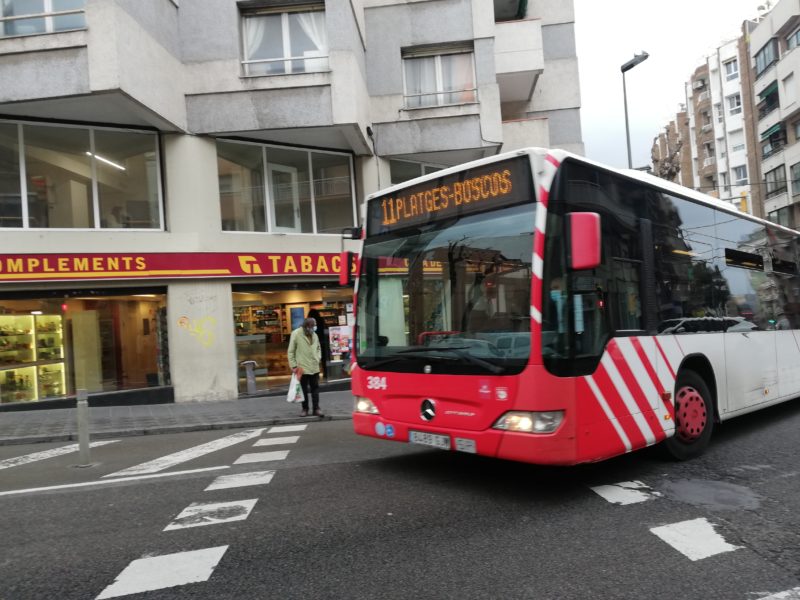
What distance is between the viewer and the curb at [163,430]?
9438 millimetres

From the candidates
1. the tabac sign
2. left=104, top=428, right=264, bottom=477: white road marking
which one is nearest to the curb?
left=104, top=428, right=264, bottom=477: white road marking

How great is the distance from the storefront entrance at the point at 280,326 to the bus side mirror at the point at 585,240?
1077 cm

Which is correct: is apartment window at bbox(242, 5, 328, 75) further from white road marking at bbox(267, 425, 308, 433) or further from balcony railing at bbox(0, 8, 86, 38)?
white road marking at bbox(267, 425, 308, 433)

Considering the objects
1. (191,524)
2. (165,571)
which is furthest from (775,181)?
(165,571)

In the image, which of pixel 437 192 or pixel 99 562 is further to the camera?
pixel 437 192

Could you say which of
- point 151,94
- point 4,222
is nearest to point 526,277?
point 151,94

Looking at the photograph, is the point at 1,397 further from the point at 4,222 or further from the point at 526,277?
the point at 526,277

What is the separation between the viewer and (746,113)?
46.9 m

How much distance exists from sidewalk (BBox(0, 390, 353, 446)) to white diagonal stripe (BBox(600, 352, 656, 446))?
20.3 feet

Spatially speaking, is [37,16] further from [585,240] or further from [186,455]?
[585,240]

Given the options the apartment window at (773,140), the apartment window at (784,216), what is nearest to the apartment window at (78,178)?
the apartment window at (784,216)

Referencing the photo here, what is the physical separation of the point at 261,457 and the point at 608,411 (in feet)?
13.8

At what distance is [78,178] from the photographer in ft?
42.1

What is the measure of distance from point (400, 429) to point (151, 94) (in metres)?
10.3
